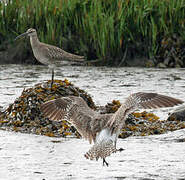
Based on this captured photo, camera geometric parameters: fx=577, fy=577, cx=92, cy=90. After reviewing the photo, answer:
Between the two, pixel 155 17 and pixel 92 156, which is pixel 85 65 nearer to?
pixel 155 17

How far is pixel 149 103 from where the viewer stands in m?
6.24

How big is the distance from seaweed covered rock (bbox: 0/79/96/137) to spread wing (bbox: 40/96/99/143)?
162cm

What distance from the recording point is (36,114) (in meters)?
8.93

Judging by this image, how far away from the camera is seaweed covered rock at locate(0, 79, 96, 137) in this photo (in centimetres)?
855

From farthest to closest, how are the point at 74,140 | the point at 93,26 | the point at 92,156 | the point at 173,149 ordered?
1. the point at 93,26
2. the point at 74,140
3. the point at 173,149
4. the point at 92,156

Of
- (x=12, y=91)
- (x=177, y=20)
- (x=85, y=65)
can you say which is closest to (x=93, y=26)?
(x=85, y=65)

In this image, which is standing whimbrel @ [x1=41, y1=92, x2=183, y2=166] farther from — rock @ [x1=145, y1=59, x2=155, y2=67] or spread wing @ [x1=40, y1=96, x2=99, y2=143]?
rock @ [x1=145, y1=59, x2=155, y2=67]

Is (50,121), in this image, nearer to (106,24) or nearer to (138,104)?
(138,104)

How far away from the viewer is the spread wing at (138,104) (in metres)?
6.09

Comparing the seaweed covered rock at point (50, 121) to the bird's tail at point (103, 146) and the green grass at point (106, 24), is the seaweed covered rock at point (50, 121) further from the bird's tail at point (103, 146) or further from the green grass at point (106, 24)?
the green grass at point (106, 24)

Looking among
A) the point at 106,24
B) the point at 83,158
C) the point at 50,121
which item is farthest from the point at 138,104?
the point at 106,24

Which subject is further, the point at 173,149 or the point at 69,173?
the point at 173,149

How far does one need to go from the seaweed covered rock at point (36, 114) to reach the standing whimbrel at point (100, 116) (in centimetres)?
168

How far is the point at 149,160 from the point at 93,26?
844 cm
